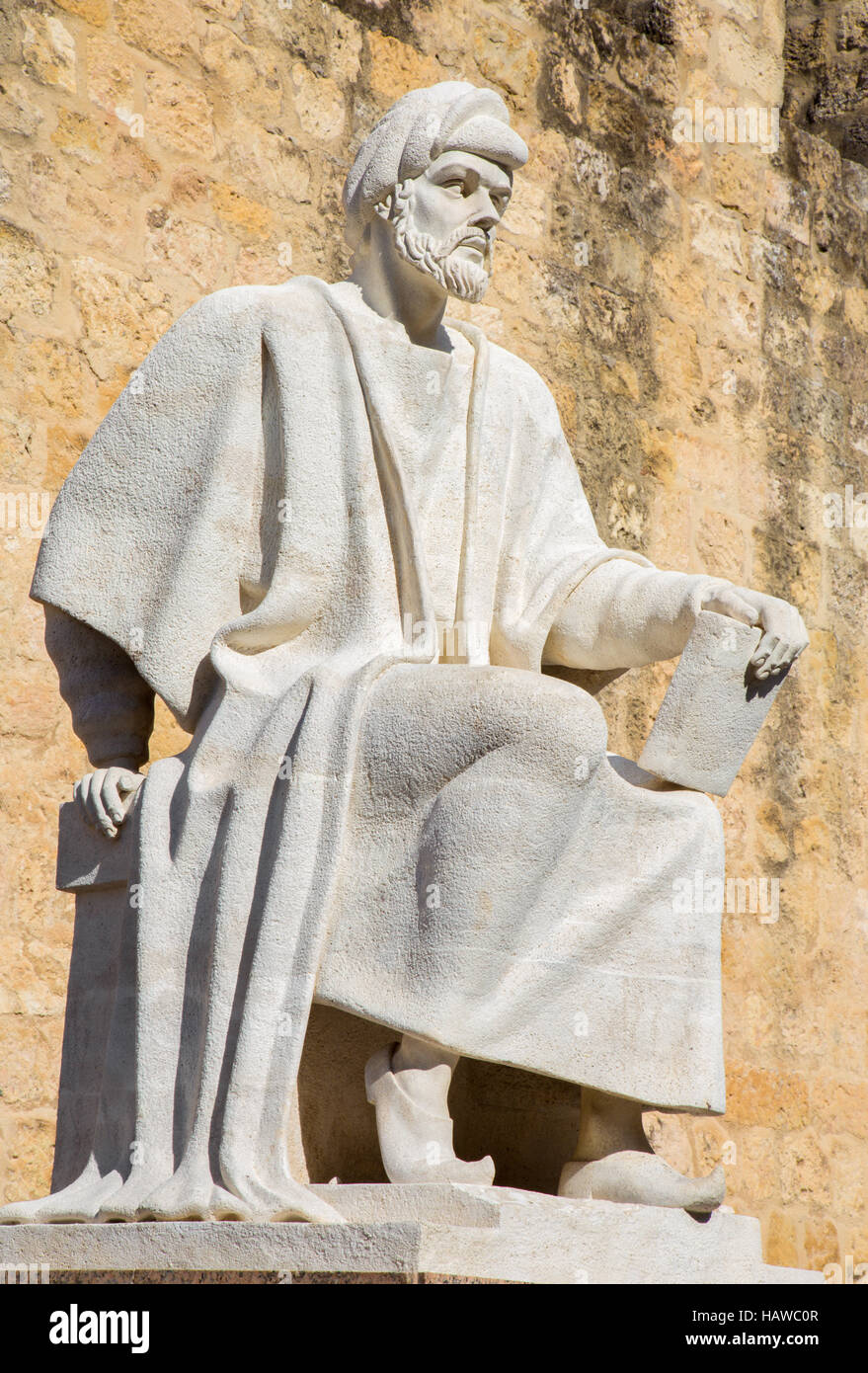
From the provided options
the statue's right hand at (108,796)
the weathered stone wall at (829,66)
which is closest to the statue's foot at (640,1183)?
the statue's right hand at (108,796)

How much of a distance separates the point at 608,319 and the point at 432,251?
2.86 m

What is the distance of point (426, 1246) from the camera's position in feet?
8.61

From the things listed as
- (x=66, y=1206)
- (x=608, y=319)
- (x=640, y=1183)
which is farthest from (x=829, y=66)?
(x=66, y=1206)

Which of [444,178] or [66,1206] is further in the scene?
[444,178]

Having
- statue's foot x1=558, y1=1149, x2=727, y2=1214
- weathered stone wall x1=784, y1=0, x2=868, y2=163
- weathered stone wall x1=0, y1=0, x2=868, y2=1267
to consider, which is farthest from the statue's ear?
weathered stone wall x1=784, y1=0, x2=868, y2=163

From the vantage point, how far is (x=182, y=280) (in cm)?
500

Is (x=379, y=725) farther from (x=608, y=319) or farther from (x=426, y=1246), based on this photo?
(x=608, y=319)

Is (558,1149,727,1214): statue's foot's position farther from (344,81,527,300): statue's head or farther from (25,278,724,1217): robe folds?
(344,81,527,300): statue's head

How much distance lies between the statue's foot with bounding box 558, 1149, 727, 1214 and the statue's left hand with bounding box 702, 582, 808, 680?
790mm

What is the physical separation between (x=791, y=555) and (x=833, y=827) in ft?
2.99

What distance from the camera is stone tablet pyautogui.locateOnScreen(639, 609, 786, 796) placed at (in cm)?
319

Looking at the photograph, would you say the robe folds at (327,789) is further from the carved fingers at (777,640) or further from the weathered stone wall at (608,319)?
the weathered stone wall at (608,319)

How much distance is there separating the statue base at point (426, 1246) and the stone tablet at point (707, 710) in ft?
2.27
